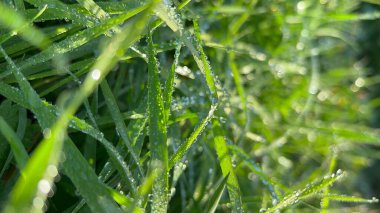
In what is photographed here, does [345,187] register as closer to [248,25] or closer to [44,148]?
[248,25]

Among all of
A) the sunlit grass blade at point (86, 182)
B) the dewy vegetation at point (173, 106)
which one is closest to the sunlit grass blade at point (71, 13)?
the dewy vegetation at point (173, 106)

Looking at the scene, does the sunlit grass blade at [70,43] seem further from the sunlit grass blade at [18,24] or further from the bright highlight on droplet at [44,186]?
the bright highlight on droplet at [44,186]

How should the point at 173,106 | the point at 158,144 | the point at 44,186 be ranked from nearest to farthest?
1. the point at 44,186
2. the point at 158,144
3. the point at 173,106

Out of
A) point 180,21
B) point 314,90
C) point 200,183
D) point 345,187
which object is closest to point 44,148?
point 180,21

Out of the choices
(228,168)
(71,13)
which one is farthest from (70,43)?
(228,168)

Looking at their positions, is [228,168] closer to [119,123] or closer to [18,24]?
[119,123]

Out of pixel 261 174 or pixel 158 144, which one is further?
pixel 261 174
